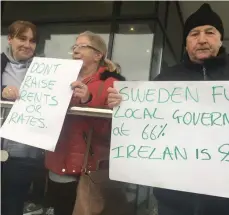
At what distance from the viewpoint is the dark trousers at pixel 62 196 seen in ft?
4.46

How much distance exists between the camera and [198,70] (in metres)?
1.32

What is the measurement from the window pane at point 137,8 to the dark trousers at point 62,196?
2547 millimetres

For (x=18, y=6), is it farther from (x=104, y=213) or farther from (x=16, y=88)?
(x=104, y=213)

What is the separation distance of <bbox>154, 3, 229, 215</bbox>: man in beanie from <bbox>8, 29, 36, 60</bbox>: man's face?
60 cm

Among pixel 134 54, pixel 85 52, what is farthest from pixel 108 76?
pixel 134 54

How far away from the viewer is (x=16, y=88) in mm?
1432

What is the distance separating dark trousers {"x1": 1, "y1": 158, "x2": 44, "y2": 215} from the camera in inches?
58.6

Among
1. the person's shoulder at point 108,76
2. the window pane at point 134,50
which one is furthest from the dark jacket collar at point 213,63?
the window pane at point 134,50

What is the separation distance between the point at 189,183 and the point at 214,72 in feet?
1.35

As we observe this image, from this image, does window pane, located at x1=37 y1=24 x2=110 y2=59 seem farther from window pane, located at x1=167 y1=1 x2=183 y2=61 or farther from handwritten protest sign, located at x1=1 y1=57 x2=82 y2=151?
handwritten protest sign, located at x1=1 y1=57 x2=82 y2=151

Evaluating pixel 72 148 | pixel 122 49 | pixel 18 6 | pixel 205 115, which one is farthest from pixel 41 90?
pixel 18 6

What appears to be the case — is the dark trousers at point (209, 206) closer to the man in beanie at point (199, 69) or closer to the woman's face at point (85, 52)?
the man in beanie at point (199, 69)

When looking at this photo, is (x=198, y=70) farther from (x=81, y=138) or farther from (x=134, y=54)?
(x=134, y=54)

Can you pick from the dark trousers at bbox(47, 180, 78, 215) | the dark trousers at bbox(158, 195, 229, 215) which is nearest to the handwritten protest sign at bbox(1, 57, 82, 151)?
the dark trousers at bbox(47, 180, 78, 215)
